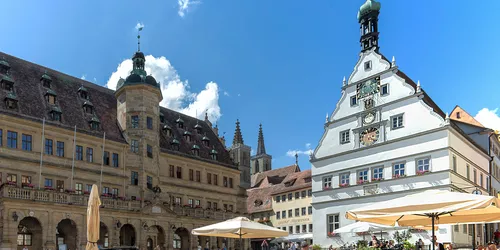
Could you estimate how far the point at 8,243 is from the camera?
102 feet

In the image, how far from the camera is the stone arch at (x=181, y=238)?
4528 cm

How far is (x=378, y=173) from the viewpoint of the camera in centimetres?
3681

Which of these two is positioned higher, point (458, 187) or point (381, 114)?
point (381, 114)

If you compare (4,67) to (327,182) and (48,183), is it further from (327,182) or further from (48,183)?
(327,182)

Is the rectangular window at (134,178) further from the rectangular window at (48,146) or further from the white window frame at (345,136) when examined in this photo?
the white window frame at (345,136)

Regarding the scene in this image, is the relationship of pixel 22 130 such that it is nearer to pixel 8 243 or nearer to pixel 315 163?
pixel 8 243

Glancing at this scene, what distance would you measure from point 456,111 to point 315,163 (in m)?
15.9

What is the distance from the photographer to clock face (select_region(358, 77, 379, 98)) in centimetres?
3812

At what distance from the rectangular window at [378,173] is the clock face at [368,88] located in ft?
18.9

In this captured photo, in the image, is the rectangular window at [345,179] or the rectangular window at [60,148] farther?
the rectangular window at [345,179]

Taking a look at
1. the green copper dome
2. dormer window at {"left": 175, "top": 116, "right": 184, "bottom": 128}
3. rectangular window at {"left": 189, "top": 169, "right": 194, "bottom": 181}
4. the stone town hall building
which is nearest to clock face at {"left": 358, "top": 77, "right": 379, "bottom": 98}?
the green copper dome

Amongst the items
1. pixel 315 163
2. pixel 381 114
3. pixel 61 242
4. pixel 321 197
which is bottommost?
pixel 61 242

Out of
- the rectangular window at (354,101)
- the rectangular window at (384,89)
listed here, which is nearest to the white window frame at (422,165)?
the rectangular window at (384,89)

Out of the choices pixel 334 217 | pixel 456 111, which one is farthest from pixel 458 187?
pixel 456 111
